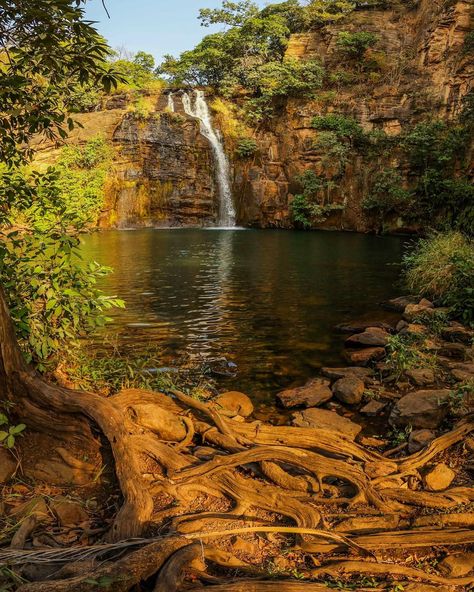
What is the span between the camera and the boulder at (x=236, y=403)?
625 centimetres

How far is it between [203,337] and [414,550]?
7.27m

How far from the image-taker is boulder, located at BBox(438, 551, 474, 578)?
9.41 feet

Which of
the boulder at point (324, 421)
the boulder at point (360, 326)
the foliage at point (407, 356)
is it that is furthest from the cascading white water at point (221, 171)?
the boulder at point (324, 421)

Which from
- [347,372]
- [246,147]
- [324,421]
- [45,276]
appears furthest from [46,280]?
[246,147]

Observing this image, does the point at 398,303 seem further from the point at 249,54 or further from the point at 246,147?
the point at 249,54

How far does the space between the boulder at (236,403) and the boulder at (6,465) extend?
9.33 ft

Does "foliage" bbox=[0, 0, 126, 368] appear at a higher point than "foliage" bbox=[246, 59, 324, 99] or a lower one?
lower

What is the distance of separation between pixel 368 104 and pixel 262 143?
866 centimetres

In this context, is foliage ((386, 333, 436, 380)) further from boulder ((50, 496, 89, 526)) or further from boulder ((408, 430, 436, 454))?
boulder ((50, 496, 89, 526))

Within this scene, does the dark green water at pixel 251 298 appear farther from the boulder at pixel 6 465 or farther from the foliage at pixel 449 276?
the boulder at pixel 6 465

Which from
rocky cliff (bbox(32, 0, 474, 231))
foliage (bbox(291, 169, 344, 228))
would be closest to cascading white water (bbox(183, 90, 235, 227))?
rocky cliff (bbox(32, 0, 474, 231))

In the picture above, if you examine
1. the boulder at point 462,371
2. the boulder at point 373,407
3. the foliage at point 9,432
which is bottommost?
the boulder at point 373,407

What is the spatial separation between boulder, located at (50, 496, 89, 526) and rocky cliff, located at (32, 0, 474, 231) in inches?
1325

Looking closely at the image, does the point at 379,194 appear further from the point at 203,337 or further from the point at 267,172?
the point at 203,337
